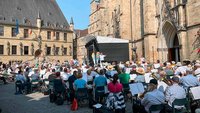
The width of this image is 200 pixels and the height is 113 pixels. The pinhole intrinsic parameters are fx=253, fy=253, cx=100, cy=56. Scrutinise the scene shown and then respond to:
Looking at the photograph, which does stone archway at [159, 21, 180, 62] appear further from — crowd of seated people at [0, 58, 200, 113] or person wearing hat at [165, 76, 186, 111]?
person wearing hat at [165, 76, 186, 111]

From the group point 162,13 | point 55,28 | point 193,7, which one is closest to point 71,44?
point 55,28

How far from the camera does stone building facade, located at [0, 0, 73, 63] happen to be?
145ft

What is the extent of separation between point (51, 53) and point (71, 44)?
543 cm

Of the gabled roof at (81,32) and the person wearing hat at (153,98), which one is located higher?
the gabled roof at (81,32)

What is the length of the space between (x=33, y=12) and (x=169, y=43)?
3429 centimetres

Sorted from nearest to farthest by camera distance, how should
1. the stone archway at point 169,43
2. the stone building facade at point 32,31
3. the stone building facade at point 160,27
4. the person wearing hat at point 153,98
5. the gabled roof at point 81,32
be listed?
the person wearing hat at point 153,98
the stone building facade at point 160,27
the stone archway at point 169,43
the stone building facade at point 32,31
the gabled roof at point 81,32

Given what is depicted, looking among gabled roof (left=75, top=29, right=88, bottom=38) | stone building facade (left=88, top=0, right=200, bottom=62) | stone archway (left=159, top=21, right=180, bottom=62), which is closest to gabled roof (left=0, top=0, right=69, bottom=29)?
stone building facade (left=88, top=0, right=200, bottom=62)

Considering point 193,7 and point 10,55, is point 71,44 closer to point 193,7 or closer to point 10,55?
point 10,55

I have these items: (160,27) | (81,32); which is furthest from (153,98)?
(81,32)

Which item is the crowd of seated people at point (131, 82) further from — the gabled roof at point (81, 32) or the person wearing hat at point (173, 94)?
the gabled roof at point (81, 32)

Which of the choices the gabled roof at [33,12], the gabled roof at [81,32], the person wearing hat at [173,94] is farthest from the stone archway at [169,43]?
the gabled roof at [81,32]

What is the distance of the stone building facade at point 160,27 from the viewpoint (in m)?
18.2

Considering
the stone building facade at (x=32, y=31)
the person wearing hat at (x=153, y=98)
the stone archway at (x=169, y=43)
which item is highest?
the stone building facade at (x=32, y=31)

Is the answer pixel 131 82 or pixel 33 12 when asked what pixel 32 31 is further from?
pixel 131 82
